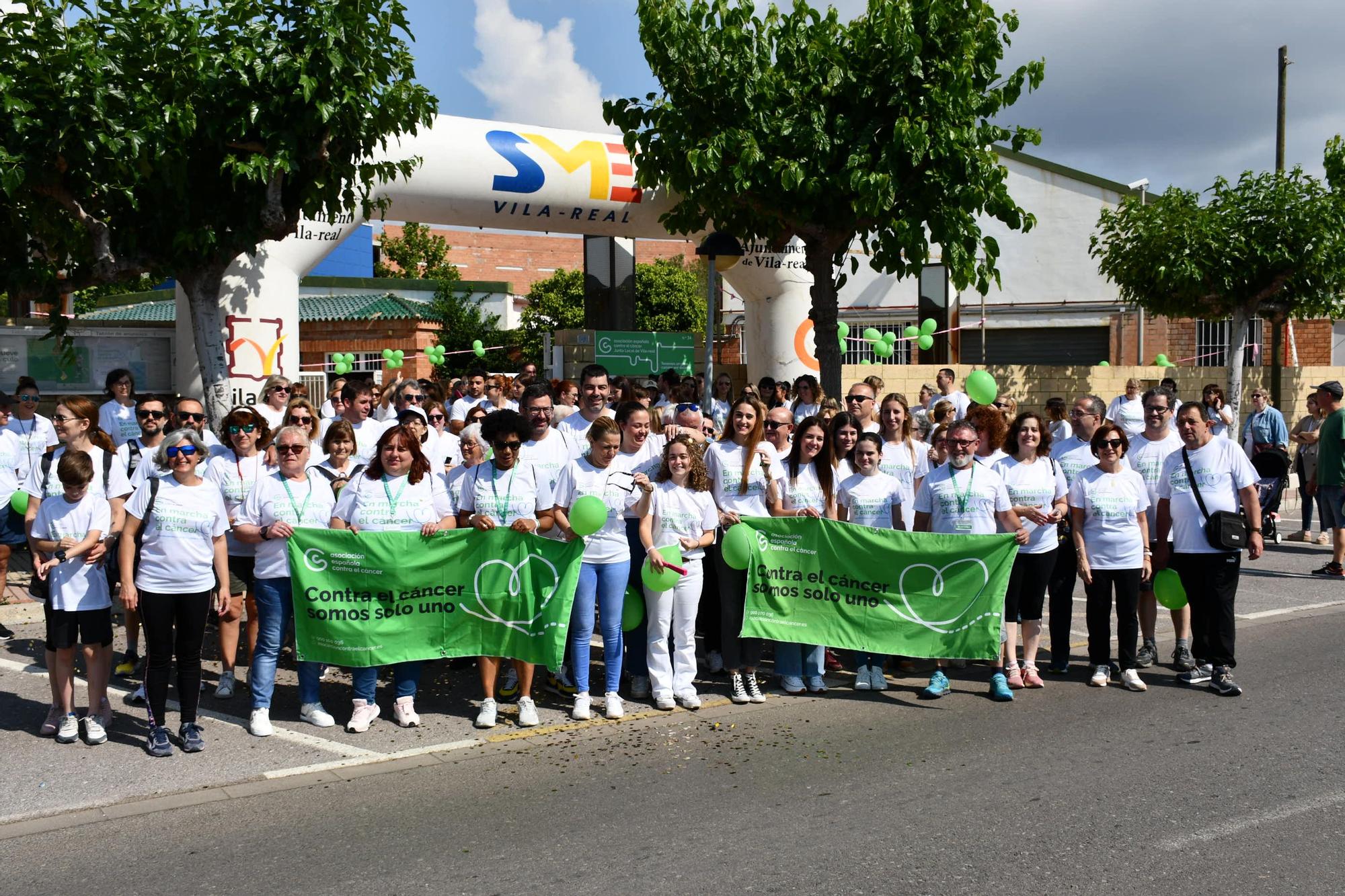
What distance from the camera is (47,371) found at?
43.6 feet

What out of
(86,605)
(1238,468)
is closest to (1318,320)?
(1238,468)

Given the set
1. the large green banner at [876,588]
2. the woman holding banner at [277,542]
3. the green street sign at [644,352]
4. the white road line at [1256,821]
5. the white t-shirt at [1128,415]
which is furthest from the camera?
the green street sign at [644,352]

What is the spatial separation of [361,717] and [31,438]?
515cm

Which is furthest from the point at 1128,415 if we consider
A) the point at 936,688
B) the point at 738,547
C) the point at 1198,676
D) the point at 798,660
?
the point at 738,547

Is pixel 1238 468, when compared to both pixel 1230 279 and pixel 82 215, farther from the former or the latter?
pixel 1230 279

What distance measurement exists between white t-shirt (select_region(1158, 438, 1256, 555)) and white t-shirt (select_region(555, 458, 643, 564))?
3435mm

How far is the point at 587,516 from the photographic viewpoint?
664cm

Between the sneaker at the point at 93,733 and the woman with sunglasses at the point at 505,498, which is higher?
the woman with sunglasses at the point at 505,498

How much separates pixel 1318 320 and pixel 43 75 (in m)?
30.8

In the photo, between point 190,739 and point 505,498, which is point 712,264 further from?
point 190,739

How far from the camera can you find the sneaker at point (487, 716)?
664cm

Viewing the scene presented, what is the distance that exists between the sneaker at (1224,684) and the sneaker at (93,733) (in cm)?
636

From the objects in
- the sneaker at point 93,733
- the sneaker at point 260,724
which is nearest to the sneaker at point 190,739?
the sneaker at point 260,724

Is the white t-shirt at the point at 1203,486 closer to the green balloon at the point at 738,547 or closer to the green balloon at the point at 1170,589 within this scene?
the green balloon at the point at 1170,589
